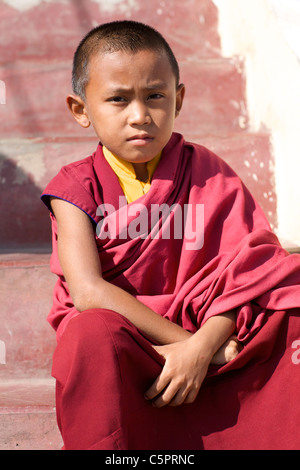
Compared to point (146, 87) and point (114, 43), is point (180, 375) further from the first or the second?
point (114, 43)

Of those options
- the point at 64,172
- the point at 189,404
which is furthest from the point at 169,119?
the point at 189,404

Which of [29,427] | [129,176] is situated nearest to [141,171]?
[129,176]

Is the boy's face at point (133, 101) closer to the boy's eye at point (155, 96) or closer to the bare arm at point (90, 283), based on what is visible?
the boy's eye at point (155, 96)

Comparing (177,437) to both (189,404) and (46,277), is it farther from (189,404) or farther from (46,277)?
(46,277)

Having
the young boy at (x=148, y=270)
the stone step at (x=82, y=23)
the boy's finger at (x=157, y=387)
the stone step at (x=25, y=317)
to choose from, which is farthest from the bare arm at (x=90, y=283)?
the stone step at (x=82, y=23)

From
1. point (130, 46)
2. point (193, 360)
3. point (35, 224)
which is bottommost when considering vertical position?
point (35, 224)

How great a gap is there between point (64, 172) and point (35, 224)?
2.81 ft

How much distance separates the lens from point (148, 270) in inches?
70.8

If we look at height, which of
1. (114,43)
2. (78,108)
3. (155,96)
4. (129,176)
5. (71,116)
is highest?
(114,43)

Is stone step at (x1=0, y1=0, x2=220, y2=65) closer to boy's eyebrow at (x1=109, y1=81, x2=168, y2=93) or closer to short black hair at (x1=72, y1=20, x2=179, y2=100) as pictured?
short black hair at (x1=72, y1=20, x2=179, y2=100)

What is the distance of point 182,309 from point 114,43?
29.3 inches

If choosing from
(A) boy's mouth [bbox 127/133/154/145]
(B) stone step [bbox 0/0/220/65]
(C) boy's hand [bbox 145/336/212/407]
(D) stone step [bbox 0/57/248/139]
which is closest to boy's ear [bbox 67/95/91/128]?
(A) boy's mouth [bbox 127/133/154/145]

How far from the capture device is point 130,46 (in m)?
1.75
